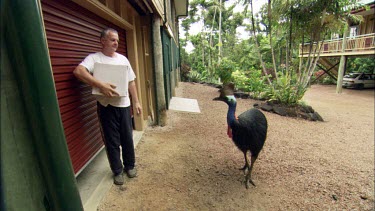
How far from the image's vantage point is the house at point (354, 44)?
43.5ft

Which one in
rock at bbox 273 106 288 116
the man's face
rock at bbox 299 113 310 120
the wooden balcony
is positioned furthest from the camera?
the wooden balcony

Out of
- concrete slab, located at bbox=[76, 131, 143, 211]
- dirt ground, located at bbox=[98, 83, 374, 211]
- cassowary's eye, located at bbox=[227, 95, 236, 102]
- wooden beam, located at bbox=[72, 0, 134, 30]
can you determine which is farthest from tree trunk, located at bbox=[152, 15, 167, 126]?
cassowary's eye, located at bbox=[227, 95, 236, 102]

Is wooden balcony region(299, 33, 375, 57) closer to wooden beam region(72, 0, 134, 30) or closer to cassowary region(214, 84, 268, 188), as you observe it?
cassowary region(214, 84, 268, 188)

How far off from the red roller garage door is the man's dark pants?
0.31 m

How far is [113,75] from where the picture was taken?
2.46 m

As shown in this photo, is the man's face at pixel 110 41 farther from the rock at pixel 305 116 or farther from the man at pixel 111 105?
the rock at pixel 305 116

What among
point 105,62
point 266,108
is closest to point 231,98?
point 105,62

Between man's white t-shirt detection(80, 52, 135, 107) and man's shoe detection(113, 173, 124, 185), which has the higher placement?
man's white t-shirt detection(80, 52, 135, 107)

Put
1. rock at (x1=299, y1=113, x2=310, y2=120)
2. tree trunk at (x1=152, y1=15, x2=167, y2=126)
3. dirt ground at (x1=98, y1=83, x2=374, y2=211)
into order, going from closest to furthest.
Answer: dirt ground at (x1=98, y1=83, x2=374, y2=211), tree trunk at (x1=152, y1=15, x2=167, y2=126), rock at (x1=299, y1=113, x2=310, y2=120)

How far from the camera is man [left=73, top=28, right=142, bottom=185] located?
2352 millimetres

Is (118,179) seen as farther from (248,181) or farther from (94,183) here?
(248,181)

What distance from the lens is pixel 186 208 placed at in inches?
102

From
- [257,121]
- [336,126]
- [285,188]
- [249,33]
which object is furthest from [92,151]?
[249,33]

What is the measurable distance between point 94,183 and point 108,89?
4.27 ft
